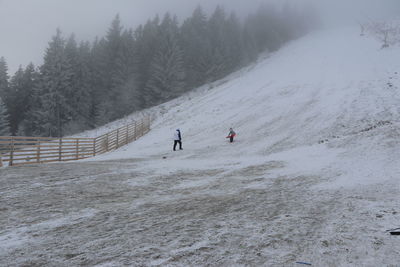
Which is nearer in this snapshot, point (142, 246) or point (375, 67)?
point (142, 246)

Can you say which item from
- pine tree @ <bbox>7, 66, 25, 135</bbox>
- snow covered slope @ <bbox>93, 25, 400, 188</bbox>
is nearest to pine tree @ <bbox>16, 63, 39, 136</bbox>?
pine tree @ <bbox>7, 66, 25, 135</bbox>

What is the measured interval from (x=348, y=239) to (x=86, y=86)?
165 feet

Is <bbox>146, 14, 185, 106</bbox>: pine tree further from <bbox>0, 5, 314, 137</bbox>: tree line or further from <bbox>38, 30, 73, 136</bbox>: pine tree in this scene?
<bbox>38, 30, 73, 136</bbox>: pine tree

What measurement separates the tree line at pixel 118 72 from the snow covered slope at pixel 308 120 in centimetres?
1460

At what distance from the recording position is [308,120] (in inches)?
638

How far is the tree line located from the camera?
135 ft

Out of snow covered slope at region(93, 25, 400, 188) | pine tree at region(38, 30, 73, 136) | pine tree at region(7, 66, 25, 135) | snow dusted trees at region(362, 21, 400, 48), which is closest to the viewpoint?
snow covered slope at region(93, 25, 400, 188)

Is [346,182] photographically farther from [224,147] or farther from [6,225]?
[224,147]

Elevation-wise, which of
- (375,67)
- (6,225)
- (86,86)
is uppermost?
(86,86)

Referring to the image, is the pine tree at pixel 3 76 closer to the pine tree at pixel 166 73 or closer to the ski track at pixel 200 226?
the pine tree at pixel 166 73

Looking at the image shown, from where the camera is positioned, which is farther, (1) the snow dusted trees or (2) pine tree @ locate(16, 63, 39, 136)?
(2) pine tree @ locate(16, 63, 39, 136)

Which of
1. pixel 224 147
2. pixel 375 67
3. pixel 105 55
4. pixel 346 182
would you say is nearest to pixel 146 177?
pixel 346 182

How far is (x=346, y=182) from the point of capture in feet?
16.9

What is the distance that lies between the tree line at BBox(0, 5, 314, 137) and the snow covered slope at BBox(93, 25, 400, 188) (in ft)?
47.9
